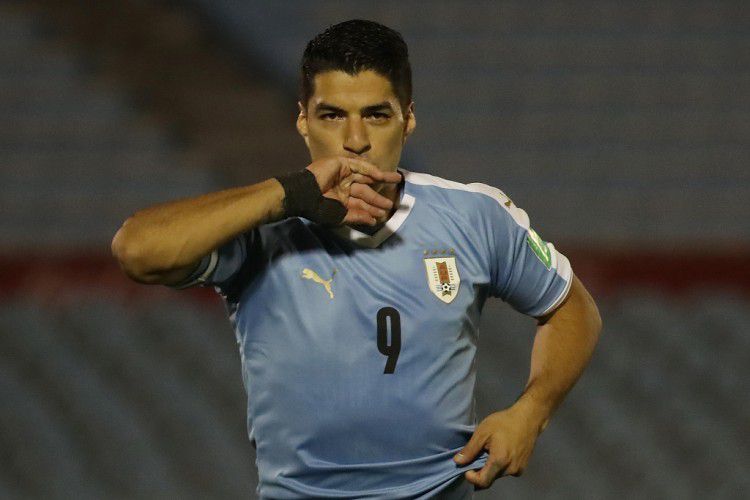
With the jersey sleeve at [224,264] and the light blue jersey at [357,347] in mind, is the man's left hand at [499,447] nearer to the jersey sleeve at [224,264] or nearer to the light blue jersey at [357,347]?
the light blue jersey at [357,347]

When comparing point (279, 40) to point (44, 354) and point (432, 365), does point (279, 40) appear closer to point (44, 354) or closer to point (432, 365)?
point (44, 354)

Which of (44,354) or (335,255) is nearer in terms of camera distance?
(335,255)

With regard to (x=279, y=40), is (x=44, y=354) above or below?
below

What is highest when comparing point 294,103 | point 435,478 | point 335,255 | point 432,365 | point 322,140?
A: point 322,140

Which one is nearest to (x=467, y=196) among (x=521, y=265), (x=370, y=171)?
(x=521, y=265)

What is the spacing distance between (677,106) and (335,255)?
168 inches

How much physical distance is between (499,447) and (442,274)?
264 millimetres

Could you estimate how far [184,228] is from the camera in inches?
68.0

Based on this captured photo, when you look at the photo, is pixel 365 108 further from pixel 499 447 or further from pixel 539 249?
pixel 499 447

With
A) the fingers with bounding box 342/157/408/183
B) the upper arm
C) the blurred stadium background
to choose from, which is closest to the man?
the fingers with bounding box 342/157/408/183

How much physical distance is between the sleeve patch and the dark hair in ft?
0.94

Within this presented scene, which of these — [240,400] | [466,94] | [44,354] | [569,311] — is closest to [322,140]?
[569,311]

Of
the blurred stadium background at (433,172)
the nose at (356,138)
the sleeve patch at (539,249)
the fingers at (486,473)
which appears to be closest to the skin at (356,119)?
the nose at (356,138)

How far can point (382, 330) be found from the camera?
1.89 meters
